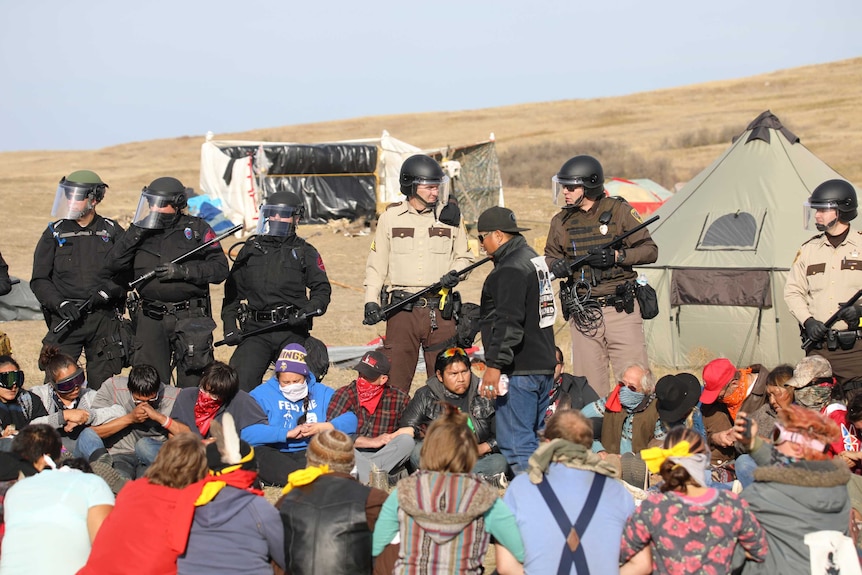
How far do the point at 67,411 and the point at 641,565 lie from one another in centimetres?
→ 370

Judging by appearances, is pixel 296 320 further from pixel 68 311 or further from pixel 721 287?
pixel 721 287

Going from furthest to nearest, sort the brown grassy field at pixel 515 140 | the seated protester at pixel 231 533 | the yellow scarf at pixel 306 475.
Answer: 1. the brown grassy field at pixel 515 140
2. the yellow scarf at pixel 306 475
3. the seated protester at pixel 231 533

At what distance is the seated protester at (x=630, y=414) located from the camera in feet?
21.1

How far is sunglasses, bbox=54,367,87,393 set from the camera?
246 inches

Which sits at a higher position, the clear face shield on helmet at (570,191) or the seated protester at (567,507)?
the clear face shield on helmet at (570,191)

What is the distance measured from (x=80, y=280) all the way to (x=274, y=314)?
56.3 inches

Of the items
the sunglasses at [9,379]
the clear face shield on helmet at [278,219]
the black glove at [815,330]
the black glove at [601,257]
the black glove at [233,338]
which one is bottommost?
the sunglasses at [9,379]

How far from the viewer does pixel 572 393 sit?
6871 mm

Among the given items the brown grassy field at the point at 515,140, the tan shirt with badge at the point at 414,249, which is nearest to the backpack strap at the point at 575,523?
the tan shirt with badge at the point at 414,249

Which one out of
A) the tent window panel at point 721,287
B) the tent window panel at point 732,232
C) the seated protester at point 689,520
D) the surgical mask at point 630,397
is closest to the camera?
the seated protester at point 689,520

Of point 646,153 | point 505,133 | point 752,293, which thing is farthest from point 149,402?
point 505,133

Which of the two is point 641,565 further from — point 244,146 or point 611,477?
point 244,146

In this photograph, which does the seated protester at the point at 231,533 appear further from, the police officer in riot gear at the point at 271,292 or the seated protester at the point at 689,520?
the police officer in riot gear at the point at 271,292

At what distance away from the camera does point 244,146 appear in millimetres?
22531
